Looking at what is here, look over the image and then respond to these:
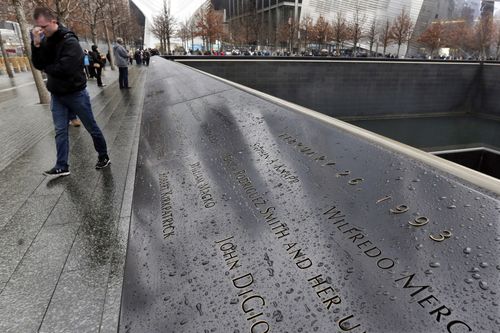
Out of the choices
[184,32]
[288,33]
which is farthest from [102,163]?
[184,32]

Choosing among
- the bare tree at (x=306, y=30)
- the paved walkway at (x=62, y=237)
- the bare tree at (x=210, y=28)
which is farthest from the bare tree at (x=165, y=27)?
the paved walkway at (x=62, y=237)

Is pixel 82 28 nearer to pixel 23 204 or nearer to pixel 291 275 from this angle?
pixel 23 204

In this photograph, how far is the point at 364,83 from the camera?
2053 cm

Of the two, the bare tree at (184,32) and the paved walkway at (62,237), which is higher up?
the bare tree at (184,32)

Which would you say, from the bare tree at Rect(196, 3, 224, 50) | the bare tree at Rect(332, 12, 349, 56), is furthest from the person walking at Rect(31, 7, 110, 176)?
the bare tree at Rect(196, 3, 224, 50)

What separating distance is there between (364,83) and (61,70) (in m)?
19.2

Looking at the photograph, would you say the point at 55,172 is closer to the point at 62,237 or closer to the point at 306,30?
the point at 62,237

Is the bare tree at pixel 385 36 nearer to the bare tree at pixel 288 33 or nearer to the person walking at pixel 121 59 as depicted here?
the bare tree at pixel 288 33

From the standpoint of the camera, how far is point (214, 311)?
932 millimetres

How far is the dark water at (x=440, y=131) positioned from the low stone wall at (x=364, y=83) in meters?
0.62

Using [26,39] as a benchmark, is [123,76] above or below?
below

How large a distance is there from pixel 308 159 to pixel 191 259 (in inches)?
26.2

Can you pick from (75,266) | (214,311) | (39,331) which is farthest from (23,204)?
(214,311)

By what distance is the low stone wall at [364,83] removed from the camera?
17.0 meters
